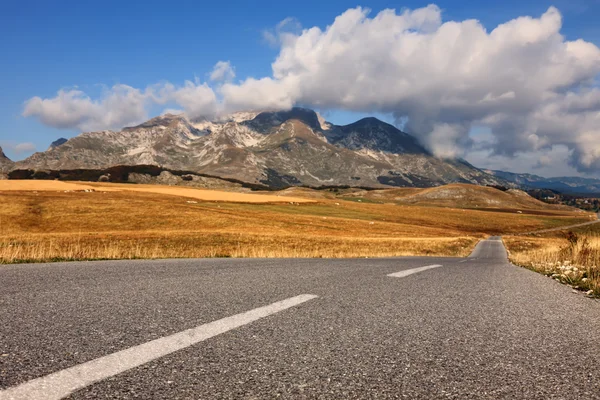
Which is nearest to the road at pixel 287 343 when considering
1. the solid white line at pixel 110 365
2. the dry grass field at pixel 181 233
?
the solid white line at pixel 110 365

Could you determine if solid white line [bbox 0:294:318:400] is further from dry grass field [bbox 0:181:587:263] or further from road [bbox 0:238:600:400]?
dry grass field [bbox 0:181:587:263]

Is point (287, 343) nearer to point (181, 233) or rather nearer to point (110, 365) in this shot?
point (110, 365)

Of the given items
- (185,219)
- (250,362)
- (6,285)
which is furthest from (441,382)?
(185,219)

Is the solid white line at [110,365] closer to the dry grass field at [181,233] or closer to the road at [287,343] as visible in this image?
the road at [287,343]

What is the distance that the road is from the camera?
3238 millimetres

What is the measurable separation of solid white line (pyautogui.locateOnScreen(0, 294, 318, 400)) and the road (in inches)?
0.6

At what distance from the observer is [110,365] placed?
3475 mm

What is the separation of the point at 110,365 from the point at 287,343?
1.73m

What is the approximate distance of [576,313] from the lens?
6.62 metres

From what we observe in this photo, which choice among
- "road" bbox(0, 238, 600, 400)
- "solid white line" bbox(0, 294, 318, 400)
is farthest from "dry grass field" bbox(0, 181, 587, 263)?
"solid white line" bbox(0, 294, 318, 400)

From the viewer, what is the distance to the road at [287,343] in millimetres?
3238

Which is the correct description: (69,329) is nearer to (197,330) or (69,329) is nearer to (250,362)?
(197,330)

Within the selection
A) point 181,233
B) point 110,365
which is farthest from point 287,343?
point 181,233

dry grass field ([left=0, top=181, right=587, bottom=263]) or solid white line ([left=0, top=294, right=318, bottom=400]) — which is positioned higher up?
solid white line ([left=0, top=294, right=318, bottom=400])
